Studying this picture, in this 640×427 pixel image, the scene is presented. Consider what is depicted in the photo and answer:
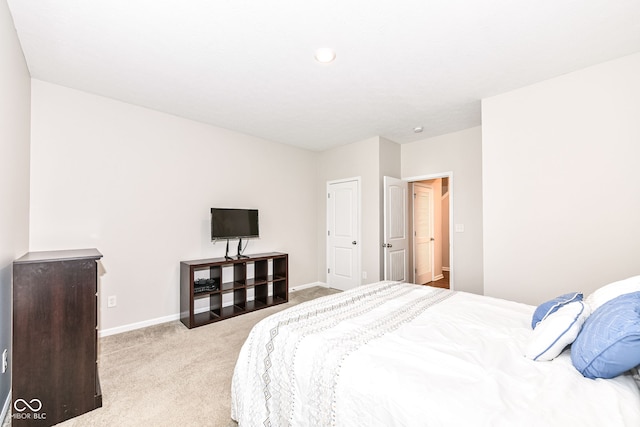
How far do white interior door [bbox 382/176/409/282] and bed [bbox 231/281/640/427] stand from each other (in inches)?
105

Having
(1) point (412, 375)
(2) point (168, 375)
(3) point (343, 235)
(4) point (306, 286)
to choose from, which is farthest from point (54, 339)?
(3) point (343, 235)

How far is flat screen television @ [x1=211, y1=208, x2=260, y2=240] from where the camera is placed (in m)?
3.93

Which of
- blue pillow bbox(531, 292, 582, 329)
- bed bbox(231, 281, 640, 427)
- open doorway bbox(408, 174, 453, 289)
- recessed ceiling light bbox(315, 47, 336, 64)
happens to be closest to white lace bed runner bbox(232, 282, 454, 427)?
bed bbox(231, 281, 640, 427)

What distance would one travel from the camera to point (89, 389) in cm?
195

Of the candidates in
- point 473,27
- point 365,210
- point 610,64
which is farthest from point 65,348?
point 610,64

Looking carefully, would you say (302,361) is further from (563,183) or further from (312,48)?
(563,183)

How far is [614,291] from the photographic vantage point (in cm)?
146

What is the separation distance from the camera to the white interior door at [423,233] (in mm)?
5574

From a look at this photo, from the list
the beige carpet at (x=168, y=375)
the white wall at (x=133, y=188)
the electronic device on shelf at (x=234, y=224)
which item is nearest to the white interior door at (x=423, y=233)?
the white wall at (x=133, y=188)

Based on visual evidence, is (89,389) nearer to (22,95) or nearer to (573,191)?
(22,95)

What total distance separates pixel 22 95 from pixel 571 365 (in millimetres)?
4177

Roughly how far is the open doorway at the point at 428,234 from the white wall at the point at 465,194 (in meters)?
0.64

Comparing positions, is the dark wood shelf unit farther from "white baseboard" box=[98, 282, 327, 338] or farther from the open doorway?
the open doorway

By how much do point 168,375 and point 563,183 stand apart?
4002 mm
